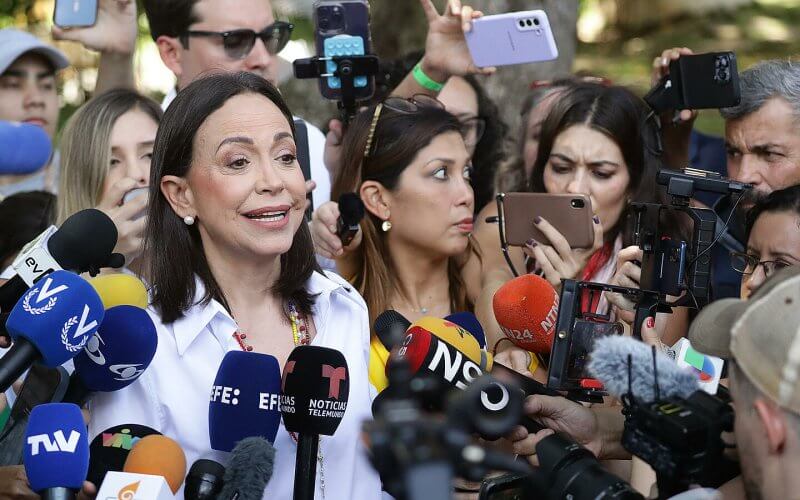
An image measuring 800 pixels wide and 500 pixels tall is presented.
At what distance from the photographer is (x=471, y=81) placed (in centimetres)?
574

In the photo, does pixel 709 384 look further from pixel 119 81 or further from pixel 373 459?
pixel 119 81

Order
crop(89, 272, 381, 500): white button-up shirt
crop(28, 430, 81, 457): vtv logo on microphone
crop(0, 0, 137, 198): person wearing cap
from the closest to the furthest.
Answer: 1. crop(28, 430, 81, 457): vtv logo on microphone
2. crop(89, 272, 381, 500): white button-up shirt
3. crop(0, 0, 137, 198): person wearing cap

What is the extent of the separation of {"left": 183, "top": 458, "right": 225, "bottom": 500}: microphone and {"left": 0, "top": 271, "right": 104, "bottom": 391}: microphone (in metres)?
0.43

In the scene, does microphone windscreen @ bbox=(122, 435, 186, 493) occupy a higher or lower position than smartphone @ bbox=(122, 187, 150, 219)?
lower

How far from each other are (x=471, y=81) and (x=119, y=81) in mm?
1892

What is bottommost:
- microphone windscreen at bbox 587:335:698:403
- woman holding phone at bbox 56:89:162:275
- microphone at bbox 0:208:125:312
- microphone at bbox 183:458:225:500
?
microphone at bbox 183:458:225:500

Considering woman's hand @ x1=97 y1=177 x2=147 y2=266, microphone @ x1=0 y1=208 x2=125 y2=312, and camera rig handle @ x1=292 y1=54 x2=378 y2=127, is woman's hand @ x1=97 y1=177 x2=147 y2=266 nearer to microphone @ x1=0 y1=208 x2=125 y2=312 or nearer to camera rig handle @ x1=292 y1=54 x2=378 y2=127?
camera rig handle @ x1=292 y1=54 x2=378 y2=127

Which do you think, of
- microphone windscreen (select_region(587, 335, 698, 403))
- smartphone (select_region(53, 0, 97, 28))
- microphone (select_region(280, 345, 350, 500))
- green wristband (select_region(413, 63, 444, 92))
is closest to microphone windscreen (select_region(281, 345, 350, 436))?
microphone (select_region(280, 345, 350, 500))

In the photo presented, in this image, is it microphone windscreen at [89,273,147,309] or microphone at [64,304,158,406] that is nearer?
microphone at [64,304,158,406]

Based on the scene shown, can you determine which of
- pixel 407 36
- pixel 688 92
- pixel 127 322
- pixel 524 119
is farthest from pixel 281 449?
pixel 407 36

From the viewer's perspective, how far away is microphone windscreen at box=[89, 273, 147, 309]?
3.04m

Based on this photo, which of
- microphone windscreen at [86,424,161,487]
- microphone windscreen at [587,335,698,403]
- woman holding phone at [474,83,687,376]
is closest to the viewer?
microphone windscreen at [587,335,698,403]

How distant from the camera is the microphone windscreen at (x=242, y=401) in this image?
2.94m

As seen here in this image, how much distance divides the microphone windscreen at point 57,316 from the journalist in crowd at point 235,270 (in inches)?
20.4
